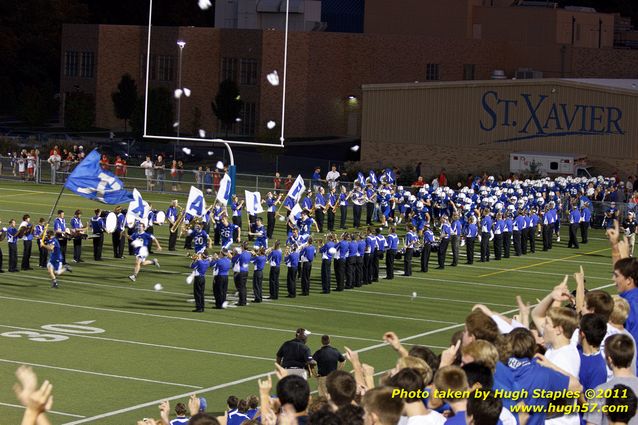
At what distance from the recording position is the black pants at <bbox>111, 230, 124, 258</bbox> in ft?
93.5

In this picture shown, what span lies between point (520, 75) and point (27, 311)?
1564 inches

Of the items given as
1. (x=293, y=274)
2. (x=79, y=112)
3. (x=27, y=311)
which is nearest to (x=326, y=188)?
(x=293, y=274)

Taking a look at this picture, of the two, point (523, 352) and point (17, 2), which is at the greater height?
point (17, 2)

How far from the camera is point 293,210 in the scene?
30.4 m

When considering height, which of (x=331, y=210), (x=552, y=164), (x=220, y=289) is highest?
(x=552, y=164)

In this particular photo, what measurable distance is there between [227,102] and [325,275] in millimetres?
34774

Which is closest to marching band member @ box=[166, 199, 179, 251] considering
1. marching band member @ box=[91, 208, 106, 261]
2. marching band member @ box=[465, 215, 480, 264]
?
marching band member @ box=[91, 208, 106, 261]

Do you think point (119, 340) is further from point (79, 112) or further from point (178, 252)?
point (79, 112)

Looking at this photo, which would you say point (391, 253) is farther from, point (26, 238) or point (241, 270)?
point (26, 238)

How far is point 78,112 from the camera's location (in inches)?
2472

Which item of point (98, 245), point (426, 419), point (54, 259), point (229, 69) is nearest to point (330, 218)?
point (98, 245)

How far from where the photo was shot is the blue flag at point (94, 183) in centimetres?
2714

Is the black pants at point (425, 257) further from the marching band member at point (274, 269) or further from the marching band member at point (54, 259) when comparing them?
the marching band member at point (54, 259)

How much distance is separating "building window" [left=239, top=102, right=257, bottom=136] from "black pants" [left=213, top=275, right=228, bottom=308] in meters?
38.9
